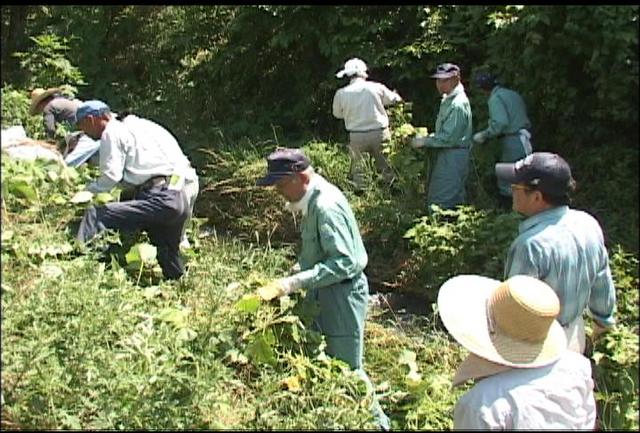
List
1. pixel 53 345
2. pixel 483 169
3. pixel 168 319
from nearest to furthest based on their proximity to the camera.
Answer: pixel 53 345 → pixel 168 319 → pixel 483 169

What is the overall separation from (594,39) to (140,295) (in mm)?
5671

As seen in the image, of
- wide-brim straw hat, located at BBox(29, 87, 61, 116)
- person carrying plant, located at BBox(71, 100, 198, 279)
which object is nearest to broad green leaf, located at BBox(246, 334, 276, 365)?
person carrying plant, located at BBox(71, 100, 198, 279)

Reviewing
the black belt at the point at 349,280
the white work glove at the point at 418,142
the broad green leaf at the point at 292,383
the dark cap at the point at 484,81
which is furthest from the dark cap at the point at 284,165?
the dark cap at the point at 484,81

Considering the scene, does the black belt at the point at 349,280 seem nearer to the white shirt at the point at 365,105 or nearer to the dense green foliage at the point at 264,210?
the dense green foliage at the point at 264,210

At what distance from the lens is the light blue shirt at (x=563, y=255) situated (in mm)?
4152

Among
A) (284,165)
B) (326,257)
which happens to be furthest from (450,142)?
(284,165)

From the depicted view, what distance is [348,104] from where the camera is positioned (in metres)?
9.53

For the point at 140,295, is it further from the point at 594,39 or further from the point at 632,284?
the point at 594,39

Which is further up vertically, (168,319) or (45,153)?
(45,153)

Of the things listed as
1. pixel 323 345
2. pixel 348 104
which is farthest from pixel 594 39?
pixel 323 345

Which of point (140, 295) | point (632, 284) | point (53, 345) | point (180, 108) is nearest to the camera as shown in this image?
point (53, 345)

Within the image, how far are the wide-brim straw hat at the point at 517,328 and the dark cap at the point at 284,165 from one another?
1634mm

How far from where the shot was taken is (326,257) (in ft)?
15.9

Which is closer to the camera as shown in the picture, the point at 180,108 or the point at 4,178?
the point at 4,178
